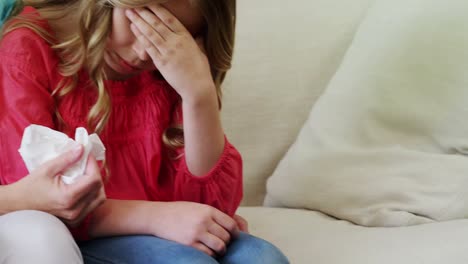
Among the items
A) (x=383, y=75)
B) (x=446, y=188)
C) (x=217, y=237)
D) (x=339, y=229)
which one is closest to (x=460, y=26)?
(x=383, y=75)

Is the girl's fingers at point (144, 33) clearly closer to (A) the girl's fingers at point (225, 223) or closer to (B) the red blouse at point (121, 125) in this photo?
(B) the red blouse at point (121, 125)

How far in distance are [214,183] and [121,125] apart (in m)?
0.17

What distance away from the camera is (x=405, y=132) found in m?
1.40

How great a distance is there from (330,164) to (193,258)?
1.78ft

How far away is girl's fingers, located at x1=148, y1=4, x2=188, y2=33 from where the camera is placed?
3.43 feet

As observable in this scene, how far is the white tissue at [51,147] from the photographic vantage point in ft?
3.02

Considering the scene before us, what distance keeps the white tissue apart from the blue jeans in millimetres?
123

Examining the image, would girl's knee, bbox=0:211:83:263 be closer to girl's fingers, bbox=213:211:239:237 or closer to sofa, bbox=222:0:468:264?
girl's fingers, bbox=213:211:239:237

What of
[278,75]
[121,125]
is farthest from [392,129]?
[121,125]

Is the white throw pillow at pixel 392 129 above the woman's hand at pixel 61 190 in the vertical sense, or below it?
below

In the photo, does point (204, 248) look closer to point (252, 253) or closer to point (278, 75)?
point (252, 253)

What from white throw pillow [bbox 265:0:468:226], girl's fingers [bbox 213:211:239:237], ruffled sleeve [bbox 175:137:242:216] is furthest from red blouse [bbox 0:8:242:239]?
white throw pillow [bbox 265:0:468:226]

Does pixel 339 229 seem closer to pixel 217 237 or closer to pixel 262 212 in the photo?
pixel 262 212

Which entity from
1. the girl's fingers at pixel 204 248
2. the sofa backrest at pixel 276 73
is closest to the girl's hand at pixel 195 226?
the girl's fingers at pixel 204 248
